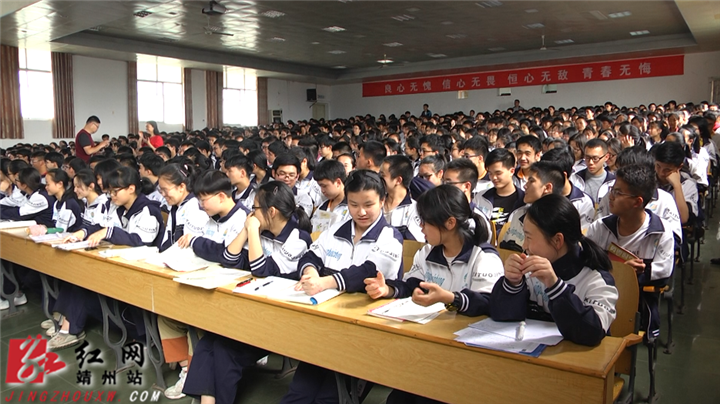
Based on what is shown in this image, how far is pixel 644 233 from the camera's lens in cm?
242

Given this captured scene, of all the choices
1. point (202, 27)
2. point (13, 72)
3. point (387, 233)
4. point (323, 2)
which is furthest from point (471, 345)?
point (13, 72)

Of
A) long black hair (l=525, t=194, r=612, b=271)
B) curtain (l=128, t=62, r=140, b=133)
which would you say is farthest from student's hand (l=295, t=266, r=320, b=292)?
curtain (l=128, t=62, r=140, b=133)

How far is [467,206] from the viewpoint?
6.53ft

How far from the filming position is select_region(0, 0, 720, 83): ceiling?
9.42 m

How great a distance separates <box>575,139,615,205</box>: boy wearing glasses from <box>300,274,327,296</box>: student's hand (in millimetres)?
2659

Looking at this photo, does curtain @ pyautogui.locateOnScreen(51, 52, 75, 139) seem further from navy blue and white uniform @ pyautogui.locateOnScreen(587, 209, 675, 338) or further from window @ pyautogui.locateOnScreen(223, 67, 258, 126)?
navy blue and white uniform @ pyautogui.locateOnScreen(587, 209, 675, 338)

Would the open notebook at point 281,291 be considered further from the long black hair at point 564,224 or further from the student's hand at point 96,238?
the student's hand at point 96,238

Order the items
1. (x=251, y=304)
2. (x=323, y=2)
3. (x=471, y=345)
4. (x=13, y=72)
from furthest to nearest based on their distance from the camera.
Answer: (x=13, y=72)
(x=323, y=2)
(x=251, y=304)
(x=471, y=345)

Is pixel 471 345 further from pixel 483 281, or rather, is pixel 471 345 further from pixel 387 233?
pixel 387 233

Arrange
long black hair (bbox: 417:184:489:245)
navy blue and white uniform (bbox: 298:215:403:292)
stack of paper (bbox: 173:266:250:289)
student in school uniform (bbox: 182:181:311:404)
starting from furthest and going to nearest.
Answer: student in school uniform (bbox: 182:181:311:404), stack of paper (bbox: 173:266:250:289), navy blue and white uniform (bbox: 298:215:403:292), long black hair (bbox: 417:184:489:245)

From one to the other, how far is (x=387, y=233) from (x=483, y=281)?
Result: 53 centimetres

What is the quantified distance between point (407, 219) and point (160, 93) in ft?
49.6

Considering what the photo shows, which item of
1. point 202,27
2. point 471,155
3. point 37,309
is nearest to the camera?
point 37,309

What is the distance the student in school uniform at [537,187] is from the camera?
9.39 ft
